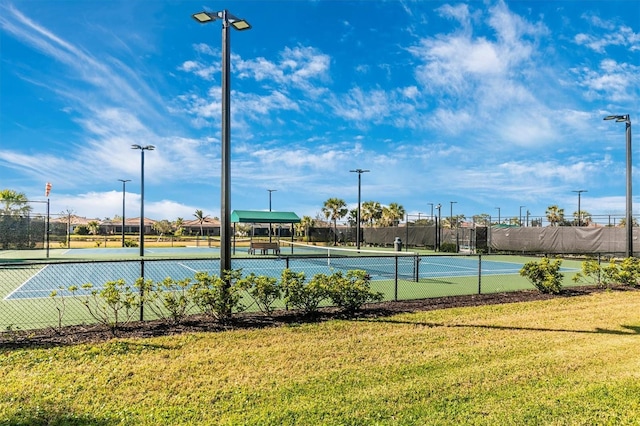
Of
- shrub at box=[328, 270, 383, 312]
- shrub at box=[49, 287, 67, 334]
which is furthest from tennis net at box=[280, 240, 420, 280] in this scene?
shrub at box=[49, 287, 67, 334]

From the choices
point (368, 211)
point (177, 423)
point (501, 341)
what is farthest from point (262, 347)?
point (368, 211)

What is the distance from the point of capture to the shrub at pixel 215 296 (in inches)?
251

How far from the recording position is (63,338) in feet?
18.0

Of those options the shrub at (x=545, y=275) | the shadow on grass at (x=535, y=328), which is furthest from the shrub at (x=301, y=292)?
the shrub at (x=545, y=275)

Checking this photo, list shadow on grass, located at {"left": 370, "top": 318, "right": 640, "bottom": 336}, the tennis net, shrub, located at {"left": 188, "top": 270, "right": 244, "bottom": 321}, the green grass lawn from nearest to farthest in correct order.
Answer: the green grass lawn → shadow on grass, located at {"left": 370, "top": 318, "right": 640, "bottom": 336} → shrub, located at {"left": 188, "top": 270, "right": 244, "bottom": 321} → the tennis net

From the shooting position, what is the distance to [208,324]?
6.32 meters

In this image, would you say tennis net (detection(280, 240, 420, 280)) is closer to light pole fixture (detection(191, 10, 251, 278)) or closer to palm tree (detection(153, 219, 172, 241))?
light pole fixture (detection(191, 10, 251, 278))

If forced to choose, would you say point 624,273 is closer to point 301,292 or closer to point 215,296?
point 301,292

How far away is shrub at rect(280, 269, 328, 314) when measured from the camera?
6918mm

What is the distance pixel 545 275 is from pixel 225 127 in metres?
7.88

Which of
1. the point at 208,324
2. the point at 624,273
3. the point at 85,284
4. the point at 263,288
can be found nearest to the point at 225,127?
the point at 263,288

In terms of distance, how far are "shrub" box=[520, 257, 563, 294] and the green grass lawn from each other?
342 cm

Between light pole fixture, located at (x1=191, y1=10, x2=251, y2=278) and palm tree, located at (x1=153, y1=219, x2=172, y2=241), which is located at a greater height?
light pole fixture, located at (x1=191, y1=10, x2=251, y2=278)

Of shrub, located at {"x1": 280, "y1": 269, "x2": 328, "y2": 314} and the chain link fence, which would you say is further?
shrub, located at {"x1": 280, "y1": 269, "x2": 328, "y2": 314}
